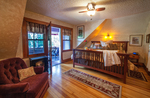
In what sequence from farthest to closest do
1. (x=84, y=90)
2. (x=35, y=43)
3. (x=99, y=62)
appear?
(x=35, y=43) → (x=99, y=62) → (x=84, y=90)

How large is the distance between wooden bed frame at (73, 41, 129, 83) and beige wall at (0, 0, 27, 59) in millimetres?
2452

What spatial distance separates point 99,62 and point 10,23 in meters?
2.96

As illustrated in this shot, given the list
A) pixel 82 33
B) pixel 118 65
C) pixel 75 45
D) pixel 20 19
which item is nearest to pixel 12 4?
pixel 20 19

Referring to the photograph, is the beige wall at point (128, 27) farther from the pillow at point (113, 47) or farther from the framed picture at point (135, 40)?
the pillow at point (113, 47)

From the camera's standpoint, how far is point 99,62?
276 cm

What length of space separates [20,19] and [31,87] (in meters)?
1.56

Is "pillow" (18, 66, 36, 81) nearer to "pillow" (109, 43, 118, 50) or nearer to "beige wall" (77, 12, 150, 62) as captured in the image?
"beige wall" (77, 12, 150, 62)

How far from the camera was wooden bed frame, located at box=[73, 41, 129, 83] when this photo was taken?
2.23 metres

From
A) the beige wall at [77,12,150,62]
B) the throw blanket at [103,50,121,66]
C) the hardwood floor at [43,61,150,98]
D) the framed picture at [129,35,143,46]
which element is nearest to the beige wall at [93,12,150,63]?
the beige wall at [77,12,150,62]

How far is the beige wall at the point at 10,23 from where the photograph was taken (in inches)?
49.9

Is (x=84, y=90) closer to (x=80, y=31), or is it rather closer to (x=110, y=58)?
(x=110, y=58)

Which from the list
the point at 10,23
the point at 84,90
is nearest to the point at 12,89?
the point at 10,23

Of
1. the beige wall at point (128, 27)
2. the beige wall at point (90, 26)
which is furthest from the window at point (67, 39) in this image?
the beige wall at point (128, 27)

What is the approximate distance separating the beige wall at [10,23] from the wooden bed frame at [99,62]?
96.5 inches
